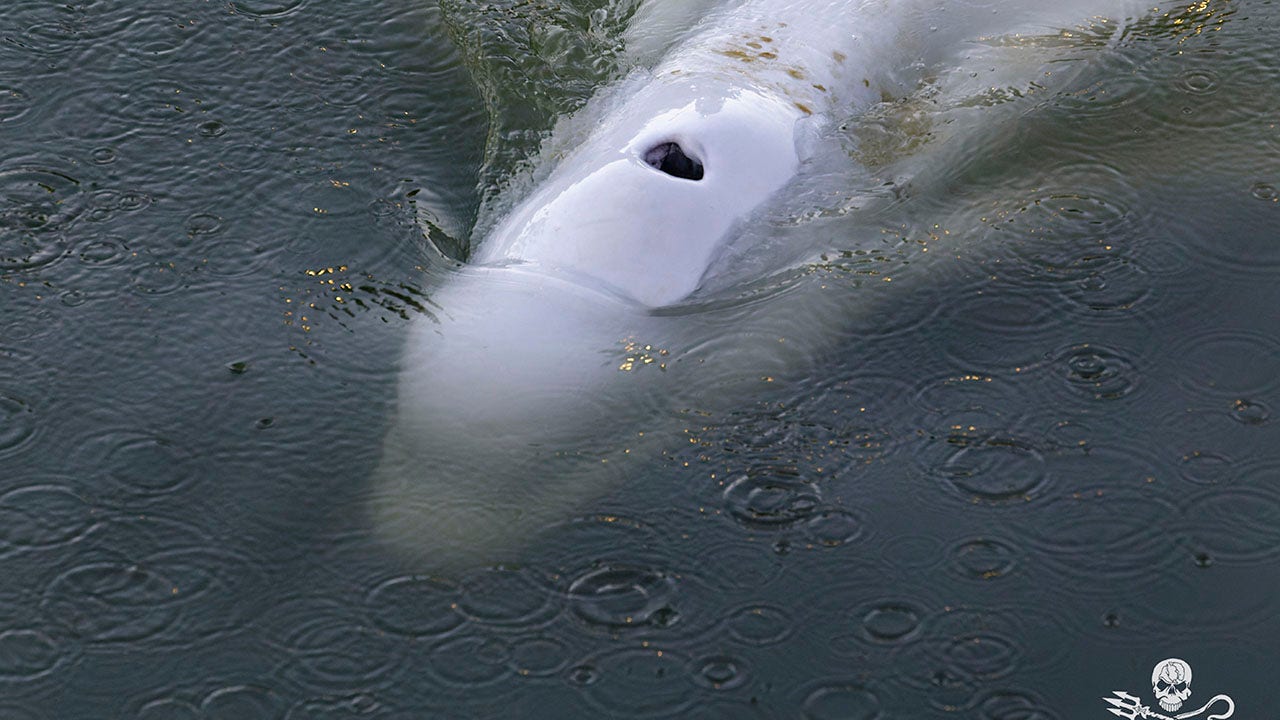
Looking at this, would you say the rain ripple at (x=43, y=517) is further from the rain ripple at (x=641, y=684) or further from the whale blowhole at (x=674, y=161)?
the whale blowhole at (x=674, y=161)

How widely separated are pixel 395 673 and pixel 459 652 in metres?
0.16

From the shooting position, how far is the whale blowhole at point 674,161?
4688 mm

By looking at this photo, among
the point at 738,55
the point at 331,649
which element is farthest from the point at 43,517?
the point at 738,55

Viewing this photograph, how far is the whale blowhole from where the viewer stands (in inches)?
185

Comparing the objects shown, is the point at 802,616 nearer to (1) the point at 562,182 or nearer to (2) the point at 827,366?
(2) the point at 827,366

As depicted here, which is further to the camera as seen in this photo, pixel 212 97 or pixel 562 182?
pixel 212 97

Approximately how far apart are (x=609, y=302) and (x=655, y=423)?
16.4 inches

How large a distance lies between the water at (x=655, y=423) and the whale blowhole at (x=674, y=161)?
373mm

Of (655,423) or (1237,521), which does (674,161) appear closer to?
(655,423)

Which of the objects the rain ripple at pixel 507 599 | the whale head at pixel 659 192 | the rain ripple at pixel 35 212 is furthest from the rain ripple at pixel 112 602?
the whale head at pixel 659 192

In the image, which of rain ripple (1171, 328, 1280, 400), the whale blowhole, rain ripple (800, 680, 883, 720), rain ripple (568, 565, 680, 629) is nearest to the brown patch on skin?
the whale blowhole

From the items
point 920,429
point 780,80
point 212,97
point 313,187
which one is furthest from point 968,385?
point 212,97

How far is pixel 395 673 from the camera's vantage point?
356 centimetres

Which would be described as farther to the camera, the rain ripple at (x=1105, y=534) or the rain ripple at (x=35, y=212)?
the rain ripple at (x=35, y=212)
